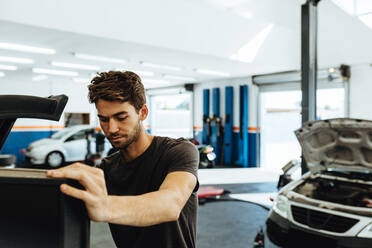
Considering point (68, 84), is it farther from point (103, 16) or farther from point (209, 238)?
point (209, 238)

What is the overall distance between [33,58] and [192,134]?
7.05 m

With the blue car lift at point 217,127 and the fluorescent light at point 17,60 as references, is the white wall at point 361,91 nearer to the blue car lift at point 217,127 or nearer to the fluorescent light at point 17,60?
the blue car lift at point 217,127

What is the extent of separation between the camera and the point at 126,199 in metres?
0.78

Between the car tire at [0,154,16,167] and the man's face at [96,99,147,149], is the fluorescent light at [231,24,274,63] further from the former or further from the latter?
the man's face at [96,99,147,149]

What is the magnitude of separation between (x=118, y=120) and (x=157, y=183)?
34 cm

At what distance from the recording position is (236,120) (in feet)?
35.0

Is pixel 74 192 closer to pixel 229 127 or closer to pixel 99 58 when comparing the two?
pixel 99 58

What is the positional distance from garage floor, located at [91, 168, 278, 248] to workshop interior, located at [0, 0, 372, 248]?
3cm

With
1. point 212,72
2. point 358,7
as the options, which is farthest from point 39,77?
point 358,7

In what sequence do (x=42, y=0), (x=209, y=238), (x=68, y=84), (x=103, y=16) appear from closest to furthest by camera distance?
(x=209, y=238) → (x=42, y=0) → (x=103, y=16) → (x=68, y=84)

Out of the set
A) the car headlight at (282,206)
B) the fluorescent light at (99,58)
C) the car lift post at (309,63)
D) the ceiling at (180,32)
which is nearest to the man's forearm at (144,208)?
the car headlight at (282,206)

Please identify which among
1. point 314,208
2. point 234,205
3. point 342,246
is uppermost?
point 314,208

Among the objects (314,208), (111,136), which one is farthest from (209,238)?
(111,136)

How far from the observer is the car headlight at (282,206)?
313 centimetres
